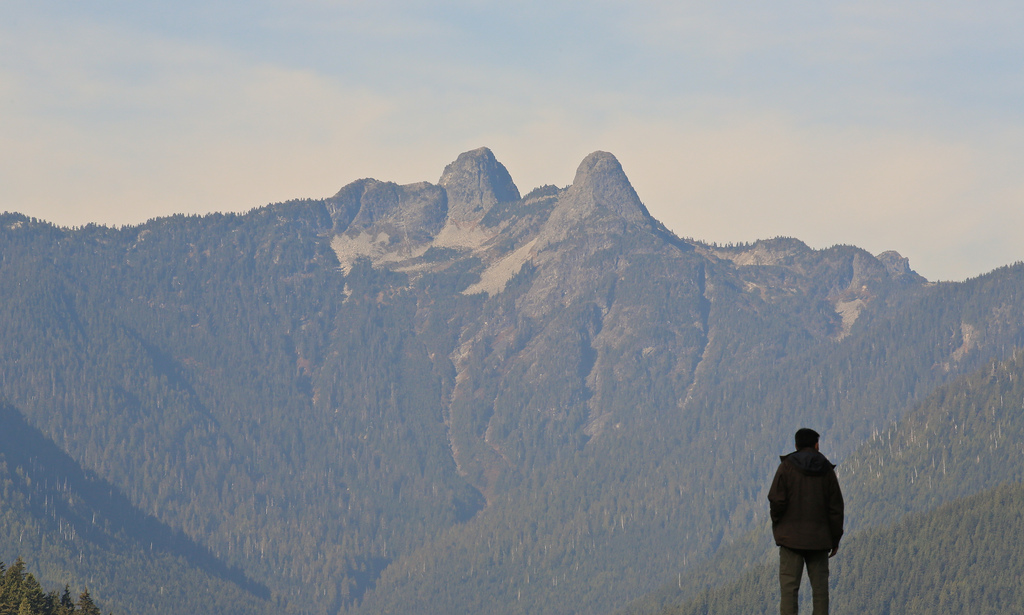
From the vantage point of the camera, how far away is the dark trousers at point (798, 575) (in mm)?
26109

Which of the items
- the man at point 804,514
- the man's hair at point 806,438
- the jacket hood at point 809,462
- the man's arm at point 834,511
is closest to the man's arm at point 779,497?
the man at point 804,514

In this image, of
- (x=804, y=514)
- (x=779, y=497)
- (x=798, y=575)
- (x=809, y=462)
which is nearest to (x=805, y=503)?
(x=804, y=514)

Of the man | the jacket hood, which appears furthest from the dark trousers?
the jacket hood

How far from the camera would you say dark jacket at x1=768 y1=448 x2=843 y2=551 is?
26438 mm

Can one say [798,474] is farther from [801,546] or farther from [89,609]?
[89,609]

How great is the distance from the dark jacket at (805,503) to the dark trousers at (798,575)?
8.8 inches

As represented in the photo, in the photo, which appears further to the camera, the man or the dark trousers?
the man

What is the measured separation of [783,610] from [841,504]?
2.40 meters

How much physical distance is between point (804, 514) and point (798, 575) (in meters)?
1.16

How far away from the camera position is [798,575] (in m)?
26.8

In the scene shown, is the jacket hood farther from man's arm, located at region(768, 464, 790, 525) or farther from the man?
man's arm, located at region(768, 464, 790, 525)

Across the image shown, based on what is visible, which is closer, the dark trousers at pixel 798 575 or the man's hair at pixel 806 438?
the dark trousers at pixel 798 575

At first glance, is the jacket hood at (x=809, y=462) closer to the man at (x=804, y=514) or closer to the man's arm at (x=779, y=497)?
the man at (x=804, y=514)

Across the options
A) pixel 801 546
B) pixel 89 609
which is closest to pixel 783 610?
pixel 801 546
